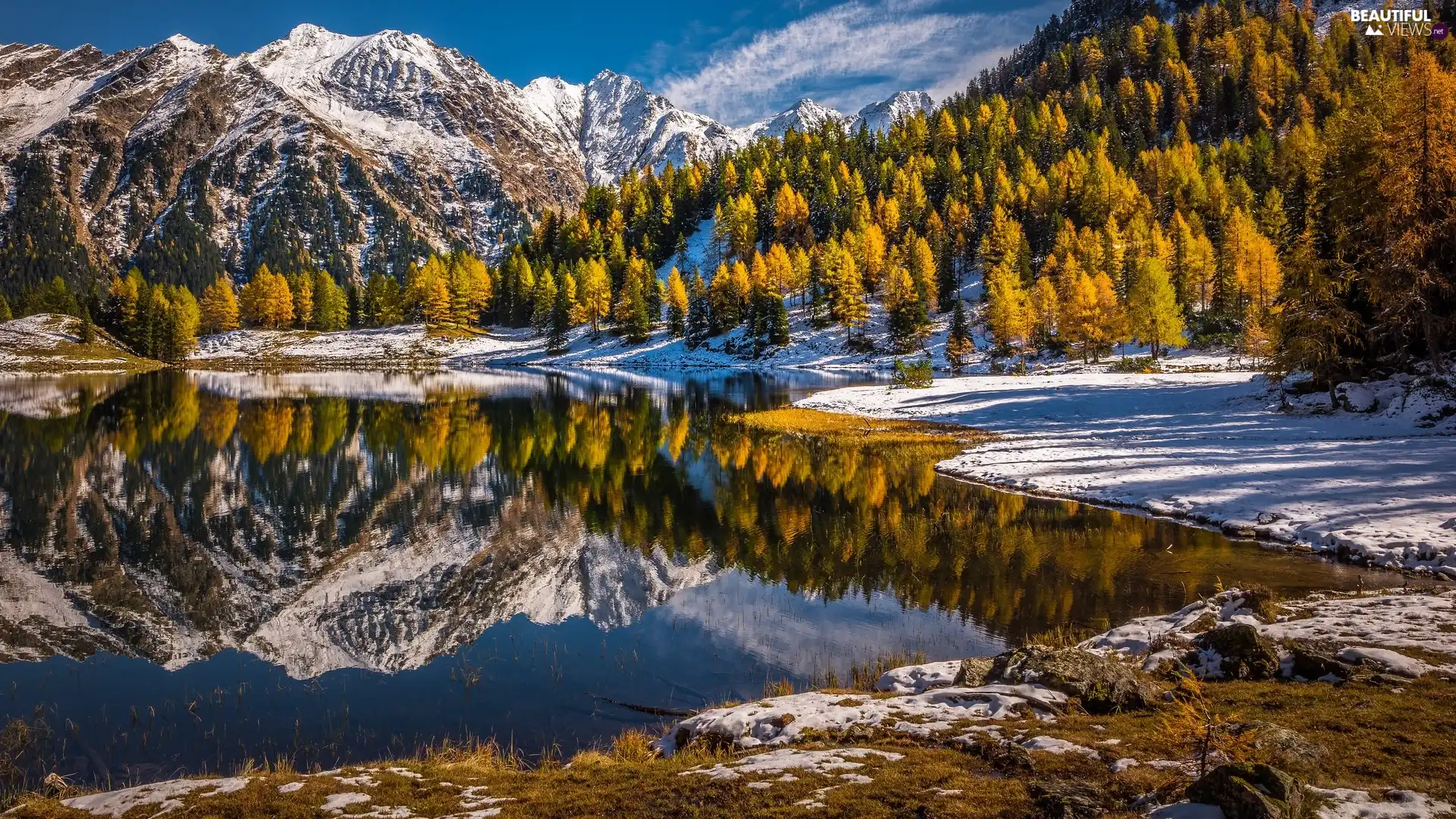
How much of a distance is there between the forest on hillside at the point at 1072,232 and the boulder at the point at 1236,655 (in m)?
28.9

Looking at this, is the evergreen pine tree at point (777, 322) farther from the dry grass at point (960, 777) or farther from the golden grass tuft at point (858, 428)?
the dry grass at point (960, 777)

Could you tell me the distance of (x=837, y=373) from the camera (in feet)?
271

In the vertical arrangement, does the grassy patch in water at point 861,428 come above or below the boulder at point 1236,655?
above

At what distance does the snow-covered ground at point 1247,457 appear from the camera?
16.7m

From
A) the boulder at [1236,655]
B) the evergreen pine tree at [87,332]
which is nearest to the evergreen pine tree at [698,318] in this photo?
the evergreen pine tree at [87,332]

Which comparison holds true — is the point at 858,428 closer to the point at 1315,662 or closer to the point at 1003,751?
the point at 1315,662

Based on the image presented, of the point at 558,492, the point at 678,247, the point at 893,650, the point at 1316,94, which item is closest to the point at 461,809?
the point at 893,650

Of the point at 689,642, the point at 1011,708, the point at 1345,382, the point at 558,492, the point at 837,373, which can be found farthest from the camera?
the point at 837,373

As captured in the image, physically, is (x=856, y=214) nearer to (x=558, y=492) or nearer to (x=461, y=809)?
(x=558, y=492)

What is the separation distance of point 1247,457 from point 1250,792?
24.8 meters

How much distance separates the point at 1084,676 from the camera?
845cm

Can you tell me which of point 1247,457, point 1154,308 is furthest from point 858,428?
point 1154,308

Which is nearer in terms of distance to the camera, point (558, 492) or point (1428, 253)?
point (558, 492)

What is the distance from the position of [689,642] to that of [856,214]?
106 m
